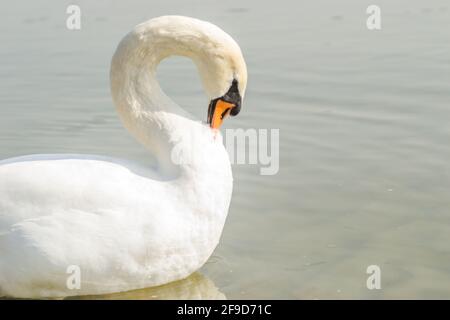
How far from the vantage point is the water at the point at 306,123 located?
6.16m

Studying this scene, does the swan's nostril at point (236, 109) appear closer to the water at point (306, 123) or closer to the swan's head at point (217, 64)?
the swan's head at point (217, 64)

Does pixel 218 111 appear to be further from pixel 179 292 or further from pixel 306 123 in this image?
pixel 306 123

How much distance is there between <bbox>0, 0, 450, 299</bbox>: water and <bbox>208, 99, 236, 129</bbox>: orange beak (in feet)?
3.14

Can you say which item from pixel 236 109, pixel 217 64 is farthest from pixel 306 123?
pixel 217 64

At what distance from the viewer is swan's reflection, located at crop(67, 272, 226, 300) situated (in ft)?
19.0

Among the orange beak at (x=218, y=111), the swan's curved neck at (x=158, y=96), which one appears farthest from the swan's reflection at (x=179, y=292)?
the orange beak at (x=218, y=111)

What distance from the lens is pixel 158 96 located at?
6113 millimetres

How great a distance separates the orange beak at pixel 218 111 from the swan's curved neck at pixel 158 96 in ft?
0.21

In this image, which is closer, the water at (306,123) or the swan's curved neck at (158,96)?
the swan's curved neck at (158,96)

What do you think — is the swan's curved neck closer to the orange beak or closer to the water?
the orange beak

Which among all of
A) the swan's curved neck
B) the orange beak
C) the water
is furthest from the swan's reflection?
the orange beak

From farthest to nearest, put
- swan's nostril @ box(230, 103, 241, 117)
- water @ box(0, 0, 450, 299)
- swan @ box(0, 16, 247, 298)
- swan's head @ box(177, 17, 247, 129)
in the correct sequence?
water @ box(0, 0, 450, 299) < swan's nostril @ box(230, 103, 241, 117) < swan's head @ box(177, 17, 247, 129) < swan @ box(0, 16, 247, 298)

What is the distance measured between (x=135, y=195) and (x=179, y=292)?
75cm

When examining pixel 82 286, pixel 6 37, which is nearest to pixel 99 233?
pixel 82 286
